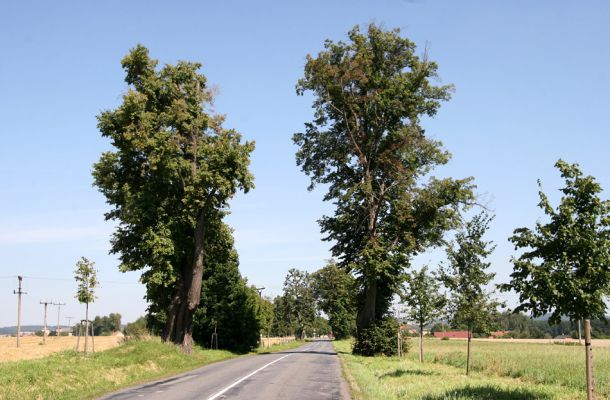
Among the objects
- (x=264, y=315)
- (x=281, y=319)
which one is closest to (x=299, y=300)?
Answer: (x=281, y=319)

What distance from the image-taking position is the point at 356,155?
37.8 metres

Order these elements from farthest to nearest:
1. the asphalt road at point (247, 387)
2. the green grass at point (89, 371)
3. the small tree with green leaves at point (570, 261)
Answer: the green grass at point (89, 371) < the asphalt road at point (247, 387) < the small tree with green leaves at point (570, 261)

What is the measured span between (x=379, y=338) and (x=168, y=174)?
17.8 metres

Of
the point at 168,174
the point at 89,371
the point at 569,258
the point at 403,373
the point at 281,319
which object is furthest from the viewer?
the point at 281,319

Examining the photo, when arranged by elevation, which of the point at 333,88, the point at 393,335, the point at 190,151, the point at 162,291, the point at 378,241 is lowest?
the point at 393,335

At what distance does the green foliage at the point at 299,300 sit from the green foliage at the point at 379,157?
9863 centimetres

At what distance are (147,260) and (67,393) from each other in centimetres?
1696

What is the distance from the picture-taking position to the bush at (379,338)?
3559 centimetres

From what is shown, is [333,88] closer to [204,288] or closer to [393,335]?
[393,335]

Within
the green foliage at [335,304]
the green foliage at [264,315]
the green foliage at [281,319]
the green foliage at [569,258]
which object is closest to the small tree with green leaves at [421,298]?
the green foliage at [569,258]

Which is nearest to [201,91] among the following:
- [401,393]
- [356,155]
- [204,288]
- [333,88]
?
[333,88]

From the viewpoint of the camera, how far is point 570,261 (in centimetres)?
1218

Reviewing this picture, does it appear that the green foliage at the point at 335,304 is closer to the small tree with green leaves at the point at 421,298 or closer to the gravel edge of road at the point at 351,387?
the small tree with green leaves at the point at 421,298

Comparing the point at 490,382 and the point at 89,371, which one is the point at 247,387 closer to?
the point at 89,371
